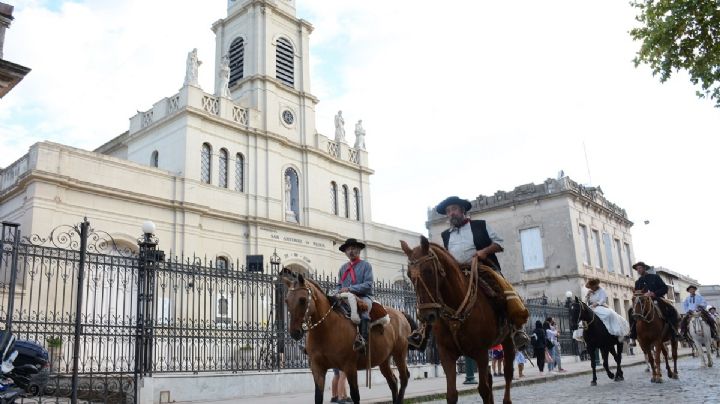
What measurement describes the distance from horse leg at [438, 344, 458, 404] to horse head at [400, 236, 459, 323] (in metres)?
0.72

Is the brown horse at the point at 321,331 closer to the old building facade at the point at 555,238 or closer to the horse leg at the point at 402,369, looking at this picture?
the horse leg at the point at 402,369

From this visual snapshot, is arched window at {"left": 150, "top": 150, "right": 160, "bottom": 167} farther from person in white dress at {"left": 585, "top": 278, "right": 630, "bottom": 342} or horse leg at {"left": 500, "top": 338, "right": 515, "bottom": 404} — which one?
horse leg at {"left": 500, "top": 338, "right": 515, "bottom": 404}

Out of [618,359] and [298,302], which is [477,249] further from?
[618,359]

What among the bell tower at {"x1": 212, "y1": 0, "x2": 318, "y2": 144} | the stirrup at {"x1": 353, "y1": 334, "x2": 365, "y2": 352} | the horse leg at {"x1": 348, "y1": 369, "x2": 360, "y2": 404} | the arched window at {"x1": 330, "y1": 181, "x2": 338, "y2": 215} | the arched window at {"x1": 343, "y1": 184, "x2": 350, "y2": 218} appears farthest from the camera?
the arched window at {"x1": 343, "y1": 184, "x2": 350, "y2": 218}

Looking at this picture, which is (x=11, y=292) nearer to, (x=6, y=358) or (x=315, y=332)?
(x=6, y=358)

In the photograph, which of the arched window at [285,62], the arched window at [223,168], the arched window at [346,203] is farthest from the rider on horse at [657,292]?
the arched window at [285,62]

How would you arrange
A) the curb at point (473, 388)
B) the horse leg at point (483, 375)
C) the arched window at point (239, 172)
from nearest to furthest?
the horse leg at point (483, 375) < the curb at point (473, 388) < the arched window at point (239, 172)

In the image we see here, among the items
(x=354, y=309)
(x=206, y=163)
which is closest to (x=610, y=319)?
(x=354, y=309)

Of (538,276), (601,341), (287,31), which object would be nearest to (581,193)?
(538,276)

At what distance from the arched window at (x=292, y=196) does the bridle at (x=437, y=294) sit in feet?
85.3

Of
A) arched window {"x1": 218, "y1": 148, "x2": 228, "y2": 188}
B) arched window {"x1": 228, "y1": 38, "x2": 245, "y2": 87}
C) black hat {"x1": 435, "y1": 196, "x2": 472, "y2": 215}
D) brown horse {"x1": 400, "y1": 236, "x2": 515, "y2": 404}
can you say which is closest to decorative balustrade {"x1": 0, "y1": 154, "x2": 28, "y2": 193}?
arched window {"x1": 218, "y1": 148, "x2": 228, "y2": 188}

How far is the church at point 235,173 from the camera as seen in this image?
2273 centimetres

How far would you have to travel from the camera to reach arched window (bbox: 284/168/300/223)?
3177 cm

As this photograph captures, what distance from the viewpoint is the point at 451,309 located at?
5.74 meters
